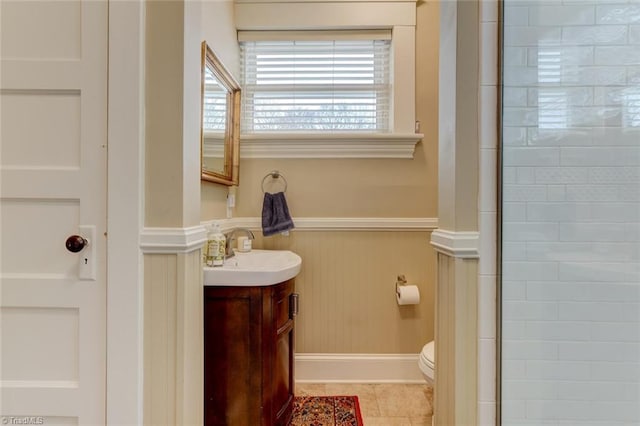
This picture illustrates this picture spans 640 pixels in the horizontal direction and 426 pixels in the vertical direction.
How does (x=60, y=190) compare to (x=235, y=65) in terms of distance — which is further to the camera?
(x=235, y=65)

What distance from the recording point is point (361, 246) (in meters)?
2.12

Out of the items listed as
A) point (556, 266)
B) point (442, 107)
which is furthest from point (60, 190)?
point (556, 266)

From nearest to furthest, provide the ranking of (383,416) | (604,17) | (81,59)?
(81,59) < (604,17) < (383,416)

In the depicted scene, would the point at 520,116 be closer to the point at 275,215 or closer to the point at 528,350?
the point at 528,350

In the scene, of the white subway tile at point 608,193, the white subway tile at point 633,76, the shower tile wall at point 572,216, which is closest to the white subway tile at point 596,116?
the shower tile wall at point 572,216

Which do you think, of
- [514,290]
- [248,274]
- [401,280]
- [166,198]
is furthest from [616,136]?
[166,198]

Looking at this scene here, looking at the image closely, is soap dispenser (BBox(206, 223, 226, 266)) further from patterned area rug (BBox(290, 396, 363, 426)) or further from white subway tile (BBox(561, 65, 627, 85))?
white subway tile (BBox(561, 65, 627, 85))

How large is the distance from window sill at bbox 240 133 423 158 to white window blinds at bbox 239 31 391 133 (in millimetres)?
157

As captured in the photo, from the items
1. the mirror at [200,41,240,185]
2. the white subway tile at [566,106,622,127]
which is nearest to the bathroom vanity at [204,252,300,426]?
the mirror at [200,41,240,185]

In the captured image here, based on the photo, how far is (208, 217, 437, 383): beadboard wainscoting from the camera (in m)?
2.11

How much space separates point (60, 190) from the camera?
1021mm

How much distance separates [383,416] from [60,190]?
1.81 m

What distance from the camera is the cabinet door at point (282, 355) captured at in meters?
1.46

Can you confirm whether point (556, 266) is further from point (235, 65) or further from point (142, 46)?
point (235, 65)
